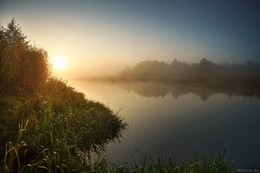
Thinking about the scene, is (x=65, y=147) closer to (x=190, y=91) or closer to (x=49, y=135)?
(x=49, y=135)

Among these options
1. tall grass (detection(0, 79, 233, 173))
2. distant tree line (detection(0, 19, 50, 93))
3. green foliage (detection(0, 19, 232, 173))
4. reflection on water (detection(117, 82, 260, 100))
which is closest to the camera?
tall grass (detection(0, 79, 233, 173))

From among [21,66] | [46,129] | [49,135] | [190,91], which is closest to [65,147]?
[49,135]

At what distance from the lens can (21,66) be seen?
3131 cm

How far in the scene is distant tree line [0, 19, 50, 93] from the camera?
27.4 metres

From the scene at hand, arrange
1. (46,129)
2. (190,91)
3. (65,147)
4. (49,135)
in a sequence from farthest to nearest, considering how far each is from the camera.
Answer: (190,91), (46,129), (49,135), (65,147)

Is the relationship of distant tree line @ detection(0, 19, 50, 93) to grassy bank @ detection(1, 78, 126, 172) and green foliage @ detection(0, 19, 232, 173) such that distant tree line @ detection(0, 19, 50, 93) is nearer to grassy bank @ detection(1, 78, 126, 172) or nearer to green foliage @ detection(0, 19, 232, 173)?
green foliage @ detection(0, 19, 232, 173)

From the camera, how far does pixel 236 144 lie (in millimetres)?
20859

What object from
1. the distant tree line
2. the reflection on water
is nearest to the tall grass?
the distant tree line

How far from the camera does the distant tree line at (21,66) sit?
90.0 ft

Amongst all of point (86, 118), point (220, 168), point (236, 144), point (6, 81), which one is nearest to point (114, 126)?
point (86, 118)

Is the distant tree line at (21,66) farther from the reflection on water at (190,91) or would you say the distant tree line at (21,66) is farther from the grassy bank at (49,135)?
the reflection on water at (190,91)

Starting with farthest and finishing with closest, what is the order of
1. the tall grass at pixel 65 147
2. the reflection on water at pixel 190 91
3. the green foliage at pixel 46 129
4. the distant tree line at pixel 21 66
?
the reflection on water at pixel 190 91, the distant tree line at pixel 21 66, the green foliage at pixel 46 129, the tall grass at pixel 65 147

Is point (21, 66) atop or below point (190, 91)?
atop

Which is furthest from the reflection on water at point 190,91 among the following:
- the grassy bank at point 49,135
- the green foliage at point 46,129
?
the grassy bank at point 49,135
